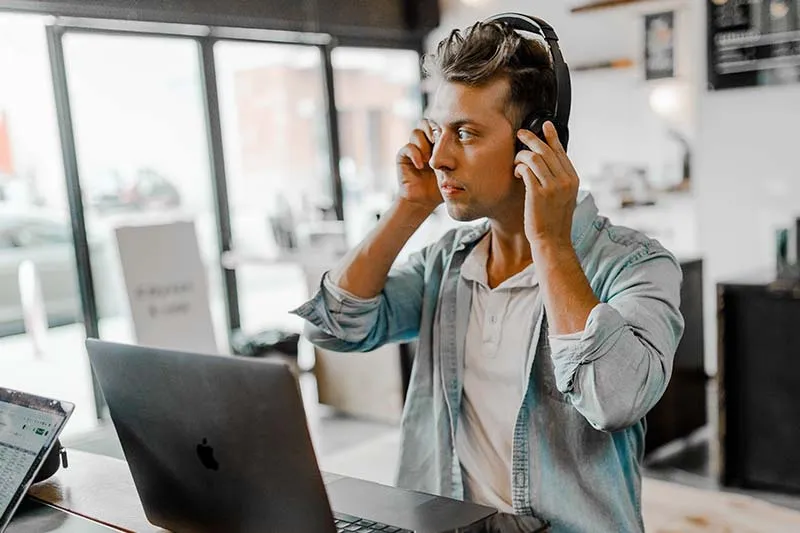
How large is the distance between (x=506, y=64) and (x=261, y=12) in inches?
32.0

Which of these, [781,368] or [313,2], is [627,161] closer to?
[781,368]

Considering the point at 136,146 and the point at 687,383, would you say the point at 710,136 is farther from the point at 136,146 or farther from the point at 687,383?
the point at 136,146

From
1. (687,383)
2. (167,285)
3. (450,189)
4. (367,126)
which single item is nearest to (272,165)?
(367,126)

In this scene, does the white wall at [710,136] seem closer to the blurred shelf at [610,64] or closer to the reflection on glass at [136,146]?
the blurred shelf at [610,64]

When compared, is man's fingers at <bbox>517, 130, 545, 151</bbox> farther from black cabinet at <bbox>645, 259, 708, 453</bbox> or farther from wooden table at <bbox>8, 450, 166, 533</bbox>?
black cabinet at <bbox>645, 259, 708, 453</bbox>

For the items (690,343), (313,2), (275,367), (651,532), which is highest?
(313,2)

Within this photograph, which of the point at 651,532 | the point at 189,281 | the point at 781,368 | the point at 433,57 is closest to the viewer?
the point at 433,57

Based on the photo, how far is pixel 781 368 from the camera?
3.08 meters

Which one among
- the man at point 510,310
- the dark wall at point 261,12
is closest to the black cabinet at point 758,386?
the dark wall at point 261,12

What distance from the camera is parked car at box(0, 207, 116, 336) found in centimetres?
382

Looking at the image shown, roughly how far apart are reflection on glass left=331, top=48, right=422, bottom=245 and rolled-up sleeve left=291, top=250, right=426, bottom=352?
11.8 ft

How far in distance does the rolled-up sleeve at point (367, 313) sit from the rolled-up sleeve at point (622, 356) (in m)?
0.42

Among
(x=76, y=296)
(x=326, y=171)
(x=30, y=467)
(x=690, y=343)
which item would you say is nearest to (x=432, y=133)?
(x=30, y=467)

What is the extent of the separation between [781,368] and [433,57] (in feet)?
7.41
